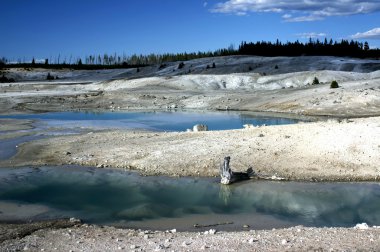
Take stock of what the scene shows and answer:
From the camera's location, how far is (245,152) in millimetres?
18281

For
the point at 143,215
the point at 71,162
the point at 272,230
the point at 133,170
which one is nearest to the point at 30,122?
the point at 71,162

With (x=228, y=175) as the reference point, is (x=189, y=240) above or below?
below

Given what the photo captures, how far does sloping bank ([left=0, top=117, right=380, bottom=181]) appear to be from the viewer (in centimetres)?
1700

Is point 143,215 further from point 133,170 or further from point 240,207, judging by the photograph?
point 133,170

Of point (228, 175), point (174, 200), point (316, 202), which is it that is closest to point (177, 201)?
point (174, 200)

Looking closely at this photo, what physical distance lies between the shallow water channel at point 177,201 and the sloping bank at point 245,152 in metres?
0.96

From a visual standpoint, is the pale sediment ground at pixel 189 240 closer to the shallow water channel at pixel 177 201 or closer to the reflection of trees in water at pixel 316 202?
the shallow water channel at pixel 177 201

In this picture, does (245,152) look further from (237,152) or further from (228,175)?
(228,175)

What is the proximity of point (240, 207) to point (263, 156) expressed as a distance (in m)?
4.80

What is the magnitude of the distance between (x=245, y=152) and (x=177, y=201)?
4.93 metres

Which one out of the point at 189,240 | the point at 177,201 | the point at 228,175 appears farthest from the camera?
the point at 228,175

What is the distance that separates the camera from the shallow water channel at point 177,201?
12.3 metres

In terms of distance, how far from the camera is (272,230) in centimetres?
1077

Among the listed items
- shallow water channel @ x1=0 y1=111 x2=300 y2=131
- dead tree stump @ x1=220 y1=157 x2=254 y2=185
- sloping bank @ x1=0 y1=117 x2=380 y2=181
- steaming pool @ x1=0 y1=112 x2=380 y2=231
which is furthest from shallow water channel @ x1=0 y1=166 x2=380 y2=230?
shallow water channel @ x1=0 y1=111 x2=300 y2=131
